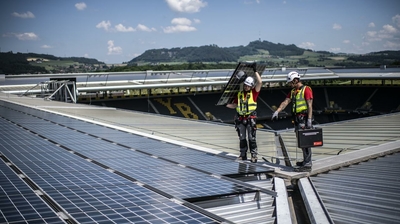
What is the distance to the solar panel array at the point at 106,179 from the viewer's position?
450 cm

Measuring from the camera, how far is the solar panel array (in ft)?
14.8

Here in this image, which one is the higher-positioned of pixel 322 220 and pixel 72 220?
pixel 72 220

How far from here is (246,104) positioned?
8422 millimetres

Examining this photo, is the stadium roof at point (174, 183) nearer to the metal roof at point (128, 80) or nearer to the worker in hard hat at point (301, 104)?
the worker in hard hat at point (301, 104)

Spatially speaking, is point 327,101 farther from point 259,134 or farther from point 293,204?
point 293,204

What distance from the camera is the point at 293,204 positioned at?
6586 millimetres

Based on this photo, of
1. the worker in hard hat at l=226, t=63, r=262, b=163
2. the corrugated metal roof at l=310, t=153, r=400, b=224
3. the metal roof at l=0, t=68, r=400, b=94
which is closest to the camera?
the corrugated metal roof at l=310, t=153, r=400, b=224

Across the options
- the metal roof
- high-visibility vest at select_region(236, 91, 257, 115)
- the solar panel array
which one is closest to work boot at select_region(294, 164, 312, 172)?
the solar panel array

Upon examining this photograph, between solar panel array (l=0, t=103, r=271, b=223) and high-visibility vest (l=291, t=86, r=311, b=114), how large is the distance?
1.18 meters

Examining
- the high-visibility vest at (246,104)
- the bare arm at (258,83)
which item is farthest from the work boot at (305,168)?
the bare arm at (258,83)

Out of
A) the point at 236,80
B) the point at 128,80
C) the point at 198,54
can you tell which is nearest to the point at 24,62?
the point at 128,80

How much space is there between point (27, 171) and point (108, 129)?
23.5 feet

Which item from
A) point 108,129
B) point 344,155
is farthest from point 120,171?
point 108,129

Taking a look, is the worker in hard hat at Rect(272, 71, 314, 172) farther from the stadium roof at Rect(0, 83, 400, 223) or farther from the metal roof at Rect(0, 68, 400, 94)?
the metal roof at Rect(0, 68, 400, 94)
